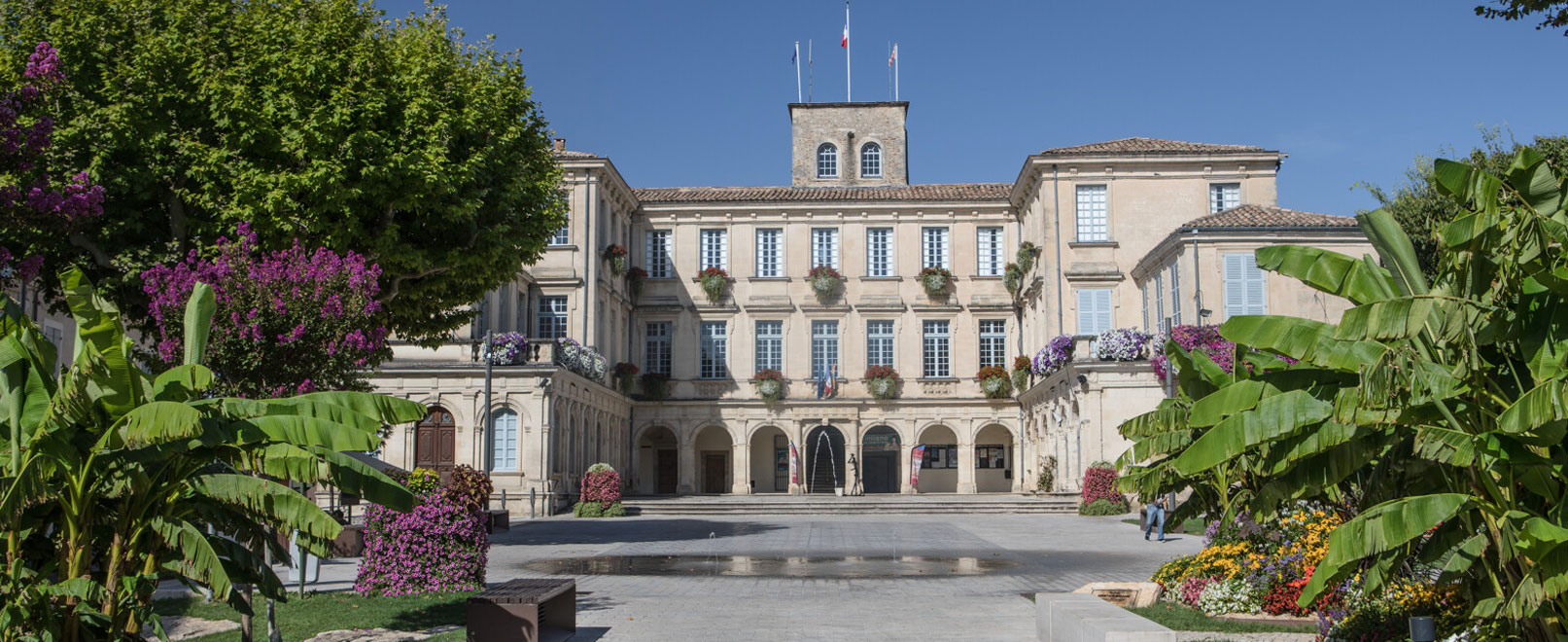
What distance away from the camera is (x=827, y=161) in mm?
51656

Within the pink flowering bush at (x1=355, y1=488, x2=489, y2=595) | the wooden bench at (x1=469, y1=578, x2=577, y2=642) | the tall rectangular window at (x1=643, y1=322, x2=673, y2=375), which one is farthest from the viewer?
the tall rectangular window at (x1=643, y1=322, x2=673, y2=375)

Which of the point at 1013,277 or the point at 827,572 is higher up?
the point at 1013,277

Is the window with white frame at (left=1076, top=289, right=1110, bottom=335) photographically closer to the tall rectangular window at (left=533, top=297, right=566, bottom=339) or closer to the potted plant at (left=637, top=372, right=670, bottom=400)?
the potted plant at (left=637, top=372, right=670, bottom=400)

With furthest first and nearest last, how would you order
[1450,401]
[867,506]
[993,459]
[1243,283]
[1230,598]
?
[993,459] < [867,506] < [1243,283] < [1230,598] < [1450,401]

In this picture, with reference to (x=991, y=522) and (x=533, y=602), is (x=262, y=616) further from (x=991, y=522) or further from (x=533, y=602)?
(x=991, y=522)

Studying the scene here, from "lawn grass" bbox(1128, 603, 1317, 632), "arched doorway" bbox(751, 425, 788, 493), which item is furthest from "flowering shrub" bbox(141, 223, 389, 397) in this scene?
"arched doorway" bbox(751, 425, 788, 493)

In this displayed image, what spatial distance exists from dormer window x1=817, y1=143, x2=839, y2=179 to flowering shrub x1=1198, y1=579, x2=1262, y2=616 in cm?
4050

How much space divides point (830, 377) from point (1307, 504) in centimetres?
3118

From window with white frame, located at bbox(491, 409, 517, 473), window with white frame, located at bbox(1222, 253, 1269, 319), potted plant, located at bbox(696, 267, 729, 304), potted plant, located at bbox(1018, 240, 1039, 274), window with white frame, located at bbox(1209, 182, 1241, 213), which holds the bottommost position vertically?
window with white frame, located at bbox(491, 409, 517, 473)

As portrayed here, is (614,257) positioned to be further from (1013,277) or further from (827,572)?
(827,572)

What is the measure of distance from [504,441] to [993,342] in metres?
18.7

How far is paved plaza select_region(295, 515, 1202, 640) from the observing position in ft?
39.9

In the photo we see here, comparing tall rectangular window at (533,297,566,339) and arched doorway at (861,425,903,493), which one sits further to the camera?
arched doorway at (861,425,903,493)

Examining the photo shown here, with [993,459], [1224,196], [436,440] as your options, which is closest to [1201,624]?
[436,440]
